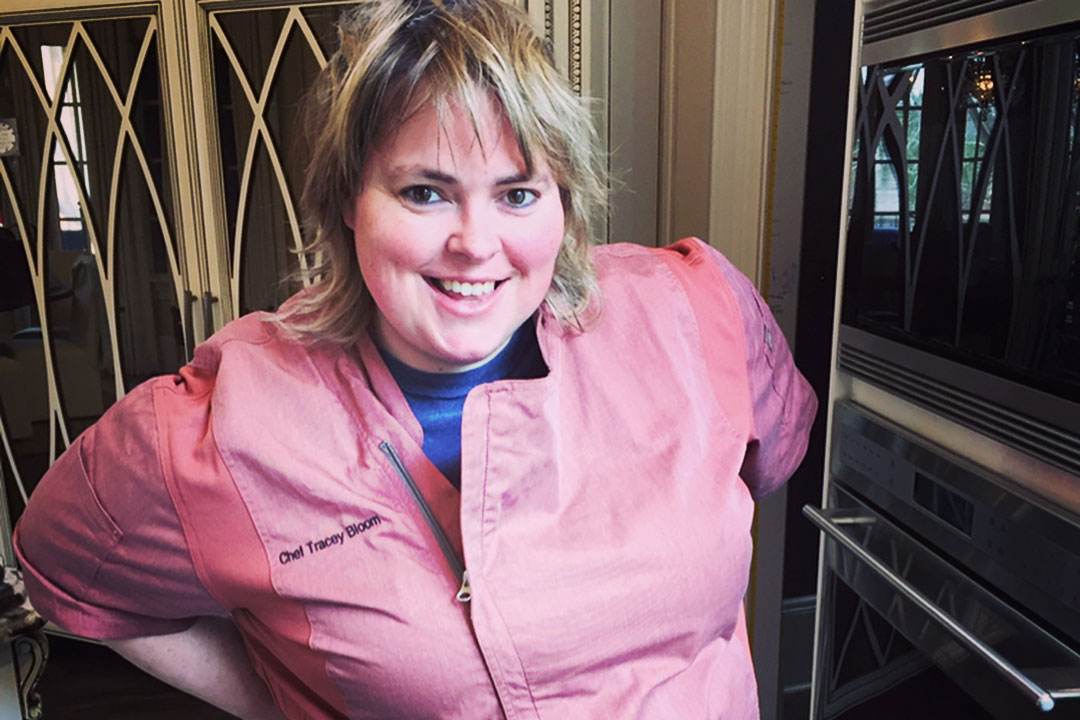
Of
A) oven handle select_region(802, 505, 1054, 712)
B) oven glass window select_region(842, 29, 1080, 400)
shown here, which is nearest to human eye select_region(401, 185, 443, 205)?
oven glass window select_region(842, 29, 1080, 400)

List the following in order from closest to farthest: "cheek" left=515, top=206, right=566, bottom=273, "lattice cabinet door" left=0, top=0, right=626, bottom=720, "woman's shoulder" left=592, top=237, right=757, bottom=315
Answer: "cheek" left=515, top=206, right=566, bottom=273 < "woman's shoulder" left=592, top=237, right=757, bottom=315 < "lattice cabinet door" left=0, top=0, right=626, bottom=720

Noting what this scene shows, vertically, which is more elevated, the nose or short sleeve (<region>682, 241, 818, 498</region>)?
the nose

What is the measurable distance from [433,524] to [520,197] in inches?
13.4

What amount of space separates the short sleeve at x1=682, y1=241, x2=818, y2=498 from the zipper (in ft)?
1.32

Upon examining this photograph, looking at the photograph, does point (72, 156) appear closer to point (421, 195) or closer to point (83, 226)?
point (83, 226)

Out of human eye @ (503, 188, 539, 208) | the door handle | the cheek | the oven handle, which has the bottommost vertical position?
the oven handle

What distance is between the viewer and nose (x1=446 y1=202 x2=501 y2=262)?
2.94 ft

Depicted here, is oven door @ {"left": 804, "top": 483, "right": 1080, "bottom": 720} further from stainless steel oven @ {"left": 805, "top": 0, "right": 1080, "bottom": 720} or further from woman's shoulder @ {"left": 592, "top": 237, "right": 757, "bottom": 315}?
woman's shoulder @ {"left": 592, "top": 237, "right": 757, "bottom": 315}

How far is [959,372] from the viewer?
38.6 inches

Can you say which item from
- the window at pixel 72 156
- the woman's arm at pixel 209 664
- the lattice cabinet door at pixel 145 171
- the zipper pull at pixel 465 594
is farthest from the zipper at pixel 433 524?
the window at pixel 72 156

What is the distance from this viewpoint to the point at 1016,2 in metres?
0.85

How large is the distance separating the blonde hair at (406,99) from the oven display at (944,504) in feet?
1.67

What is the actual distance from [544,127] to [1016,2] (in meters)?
0.45

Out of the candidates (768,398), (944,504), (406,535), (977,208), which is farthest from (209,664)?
(977,208)
